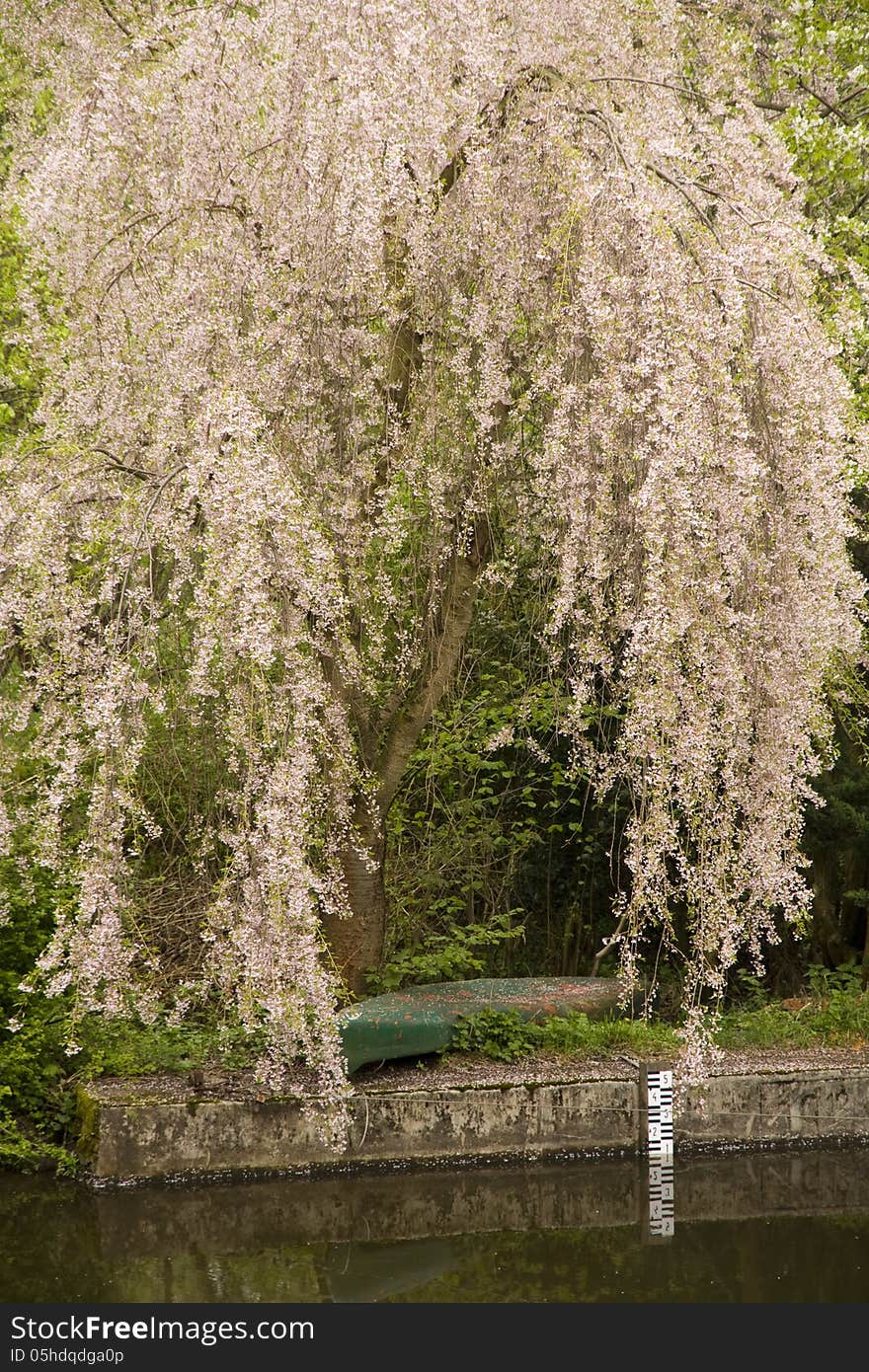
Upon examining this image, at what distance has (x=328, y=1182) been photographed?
18.1 ft

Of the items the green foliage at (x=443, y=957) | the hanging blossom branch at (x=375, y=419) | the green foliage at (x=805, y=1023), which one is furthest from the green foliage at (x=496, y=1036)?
the hanging blossom branch at (x=375, y=419)

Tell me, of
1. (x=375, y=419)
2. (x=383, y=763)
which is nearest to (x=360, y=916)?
(x=383, y=763)

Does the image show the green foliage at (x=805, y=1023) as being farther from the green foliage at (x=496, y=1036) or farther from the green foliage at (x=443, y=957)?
the green foliage at (x=443, y=957)

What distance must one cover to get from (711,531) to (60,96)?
4031 millimetres

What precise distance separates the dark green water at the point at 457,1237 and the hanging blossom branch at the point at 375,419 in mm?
550

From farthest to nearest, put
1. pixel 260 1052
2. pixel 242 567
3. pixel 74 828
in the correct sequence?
pixel 74 828, pixel 260 1052, pixel 242 567

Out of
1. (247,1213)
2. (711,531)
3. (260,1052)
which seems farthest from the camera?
(260,1052)

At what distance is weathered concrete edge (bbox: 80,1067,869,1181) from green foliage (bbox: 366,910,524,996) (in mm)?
1092

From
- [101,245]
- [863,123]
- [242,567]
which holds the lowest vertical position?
[242,567]

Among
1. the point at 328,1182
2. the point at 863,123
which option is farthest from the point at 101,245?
the point at 863,123

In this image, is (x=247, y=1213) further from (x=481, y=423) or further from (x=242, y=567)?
(x=481, y=423)

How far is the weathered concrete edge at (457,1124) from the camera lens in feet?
18.0

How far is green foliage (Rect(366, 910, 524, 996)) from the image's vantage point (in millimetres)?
7176

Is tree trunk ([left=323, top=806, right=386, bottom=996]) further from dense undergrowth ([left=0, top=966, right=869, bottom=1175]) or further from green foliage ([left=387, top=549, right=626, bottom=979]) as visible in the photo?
green foliage ([left=387, top=549, right=626, bottom=979])
